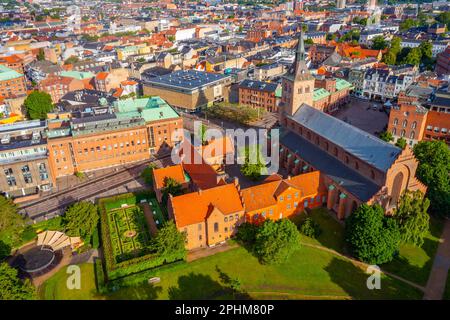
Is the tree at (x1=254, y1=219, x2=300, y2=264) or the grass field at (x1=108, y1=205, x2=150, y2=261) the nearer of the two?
the tree at (x1=254, y1=219, x2=300, y2=264)

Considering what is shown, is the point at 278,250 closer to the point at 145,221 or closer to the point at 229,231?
the point at 229,231

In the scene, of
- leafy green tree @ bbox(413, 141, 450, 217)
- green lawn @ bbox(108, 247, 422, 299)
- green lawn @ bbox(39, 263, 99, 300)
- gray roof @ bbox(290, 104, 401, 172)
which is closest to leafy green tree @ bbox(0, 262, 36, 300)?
green lawn @ bbox(39, 263, 99, 300)

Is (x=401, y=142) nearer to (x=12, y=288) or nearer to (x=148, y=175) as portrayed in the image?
(x=148, y=175)

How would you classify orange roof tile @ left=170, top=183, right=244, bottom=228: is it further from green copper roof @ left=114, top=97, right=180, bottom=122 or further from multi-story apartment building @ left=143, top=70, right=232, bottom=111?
multi-story apartment building @ left=143, top=70, right=232, bottom=111

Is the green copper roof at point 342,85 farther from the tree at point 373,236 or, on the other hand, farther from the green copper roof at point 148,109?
the tree at point 373,236

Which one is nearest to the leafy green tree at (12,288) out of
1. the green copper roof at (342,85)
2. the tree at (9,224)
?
the tree at (9,224)
